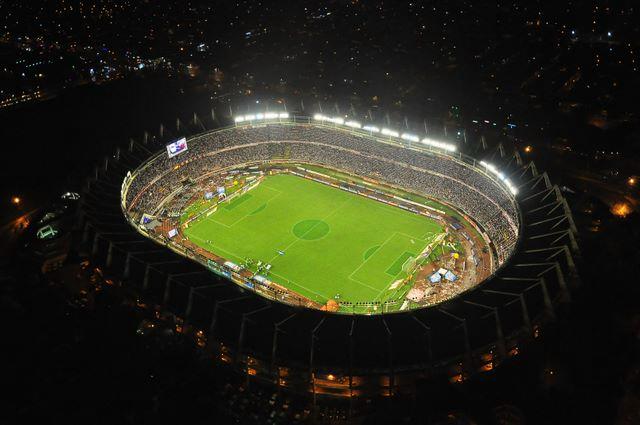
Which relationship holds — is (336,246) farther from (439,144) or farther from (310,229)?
(439,144)

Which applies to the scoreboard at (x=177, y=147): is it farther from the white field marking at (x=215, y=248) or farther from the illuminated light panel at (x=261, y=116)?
the white field marking at (x=215, y=248)

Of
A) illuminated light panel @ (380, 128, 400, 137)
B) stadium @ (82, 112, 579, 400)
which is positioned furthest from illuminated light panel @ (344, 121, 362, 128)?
illuminated light panel @ (380, 128, 400, 137)

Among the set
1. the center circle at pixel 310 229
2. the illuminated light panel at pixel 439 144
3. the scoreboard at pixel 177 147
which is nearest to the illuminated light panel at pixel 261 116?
the scoreboard at pixel 177 147

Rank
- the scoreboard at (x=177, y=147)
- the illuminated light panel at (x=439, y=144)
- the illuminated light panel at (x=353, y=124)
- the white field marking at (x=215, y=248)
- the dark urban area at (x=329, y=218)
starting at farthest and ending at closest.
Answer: the illuminated light panel at (x=353, y=124) < the scoreboard at (x=177, y=147) < the illuminated light panel at (x=439, y=144) < the white field marking at (x=215, y=248) < the dark urban area at (x=329, y=218)

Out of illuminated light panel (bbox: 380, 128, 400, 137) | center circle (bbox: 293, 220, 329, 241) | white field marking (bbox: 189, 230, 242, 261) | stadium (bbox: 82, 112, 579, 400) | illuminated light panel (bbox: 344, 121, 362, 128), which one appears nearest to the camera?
stadium (bbox: 82, 112, 579, 400)

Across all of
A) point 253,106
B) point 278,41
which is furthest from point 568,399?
point 278,41

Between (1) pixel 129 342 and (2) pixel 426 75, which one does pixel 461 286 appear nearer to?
(1) pixel 129 342

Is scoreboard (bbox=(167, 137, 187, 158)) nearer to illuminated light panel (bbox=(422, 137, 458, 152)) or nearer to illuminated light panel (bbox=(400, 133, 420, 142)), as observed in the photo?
illuminated light panel (bbox=(400, 133, 420, 142))
